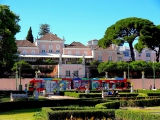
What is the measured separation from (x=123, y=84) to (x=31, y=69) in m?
19.0

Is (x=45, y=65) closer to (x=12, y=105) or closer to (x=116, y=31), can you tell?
(x=116, y=31)

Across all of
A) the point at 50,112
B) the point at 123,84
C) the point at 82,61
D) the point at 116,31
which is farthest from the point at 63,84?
the point at 50,112

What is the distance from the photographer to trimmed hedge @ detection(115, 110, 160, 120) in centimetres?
1283

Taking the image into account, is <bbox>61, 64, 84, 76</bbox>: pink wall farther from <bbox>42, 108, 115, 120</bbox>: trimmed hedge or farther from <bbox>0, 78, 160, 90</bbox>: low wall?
<bbox>42, 108, 115, 120</bbox>: trimmed hedge

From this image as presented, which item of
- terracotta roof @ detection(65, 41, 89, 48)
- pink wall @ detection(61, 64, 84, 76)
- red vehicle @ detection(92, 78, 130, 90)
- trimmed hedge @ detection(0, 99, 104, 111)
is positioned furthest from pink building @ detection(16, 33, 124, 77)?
trimmed hedge @ detection(0, 99, 104, 111)

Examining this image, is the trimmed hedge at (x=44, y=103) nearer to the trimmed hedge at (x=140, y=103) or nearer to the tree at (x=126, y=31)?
the trimmed hedge at (x=140, y=103)

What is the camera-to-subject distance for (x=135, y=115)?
13859 millimetres

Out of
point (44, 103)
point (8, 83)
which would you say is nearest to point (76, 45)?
point (8, 83)

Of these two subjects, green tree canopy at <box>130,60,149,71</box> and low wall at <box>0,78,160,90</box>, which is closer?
low wall at <box>0,78,160,90</box>

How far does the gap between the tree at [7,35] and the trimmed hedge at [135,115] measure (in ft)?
82.6

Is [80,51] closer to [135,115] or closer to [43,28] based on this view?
[43,28]

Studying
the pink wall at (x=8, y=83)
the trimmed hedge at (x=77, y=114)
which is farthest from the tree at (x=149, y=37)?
the trimmed hedge at (x=77, y=114)

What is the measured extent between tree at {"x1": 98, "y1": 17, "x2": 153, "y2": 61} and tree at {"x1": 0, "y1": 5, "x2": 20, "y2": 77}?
32.8m

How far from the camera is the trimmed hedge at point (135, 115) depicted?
12827mm
